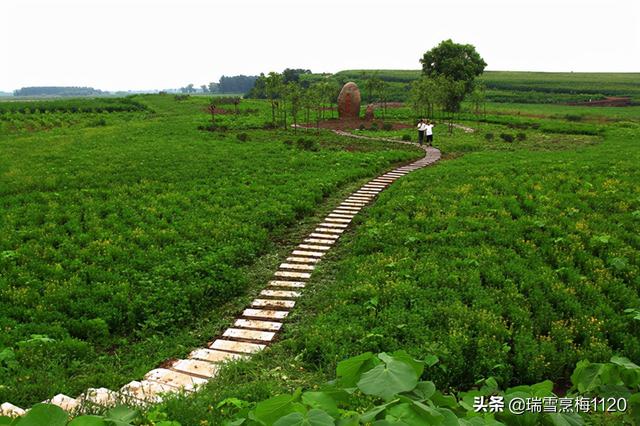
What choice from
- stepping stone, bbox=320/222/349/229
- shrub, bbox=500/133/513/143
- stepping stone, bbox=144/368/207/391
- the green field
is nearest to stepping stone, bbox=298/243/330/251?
the green field

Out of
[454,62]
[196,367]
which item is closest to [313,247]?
[196,367]

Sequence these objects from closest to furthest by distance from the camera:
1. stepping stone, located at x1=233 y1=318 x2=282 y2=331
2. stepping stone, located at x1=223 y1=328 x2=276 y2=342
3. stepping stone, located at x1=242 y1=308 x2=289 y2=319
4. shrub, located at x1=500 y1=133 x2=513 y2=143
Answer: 1. stepping stone, located at x1=223 y1=328 x2=276 y2=342
2. stepping stone, located at x1=233 y1=318 x2=282 y2=331
3. stepping stone, located at x1=242 y1=308 x2=289 y2=319
4. shrub, located at x1=500 y1=133 x2=513 y2=143

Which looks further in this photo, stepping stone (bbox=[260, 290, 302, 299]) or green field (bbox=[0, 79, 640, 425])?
stepping stone (bbox=[260, 290, 302, 299])

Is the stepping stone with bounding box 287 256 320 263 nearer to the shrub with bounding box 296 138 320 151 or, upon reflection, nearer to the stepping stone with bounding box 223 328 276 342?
the stepping stone with bounding box 223 328 276 342

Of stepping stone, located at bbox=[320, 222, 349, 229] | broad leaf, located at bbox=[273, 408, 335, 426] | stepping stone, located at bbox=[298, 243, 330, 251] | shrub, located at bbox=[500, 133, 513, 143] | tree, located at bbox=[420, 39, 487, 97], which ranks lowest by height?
stepping stone, located at bbox=[298, 243, 330, 251]

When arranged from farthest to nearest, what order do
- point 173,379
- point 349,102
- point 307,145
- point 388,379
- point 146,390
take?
point 349,102, point 307,145, point 173,379, point 146,390, point 388,379

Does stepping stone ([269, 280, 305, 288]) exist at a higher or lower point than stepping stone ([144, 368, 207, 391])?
higher

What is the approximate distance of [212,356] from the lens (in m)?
9.06

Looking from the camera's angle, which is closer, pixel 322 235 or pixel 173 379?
pixel 173 379

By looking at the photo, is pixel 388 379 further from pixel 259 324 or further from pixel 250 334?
pixel 259 324

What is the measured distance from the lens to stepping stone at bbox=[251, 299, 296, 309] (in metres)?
11.0

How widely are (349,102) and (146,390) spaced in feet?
166

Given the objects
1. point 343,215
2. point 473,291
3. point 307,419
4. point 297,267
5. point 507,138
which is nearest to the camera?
point 307,419

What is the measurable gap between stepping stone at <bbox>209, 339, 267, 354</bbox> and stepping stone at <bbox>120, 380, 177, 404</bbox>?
165 cm
